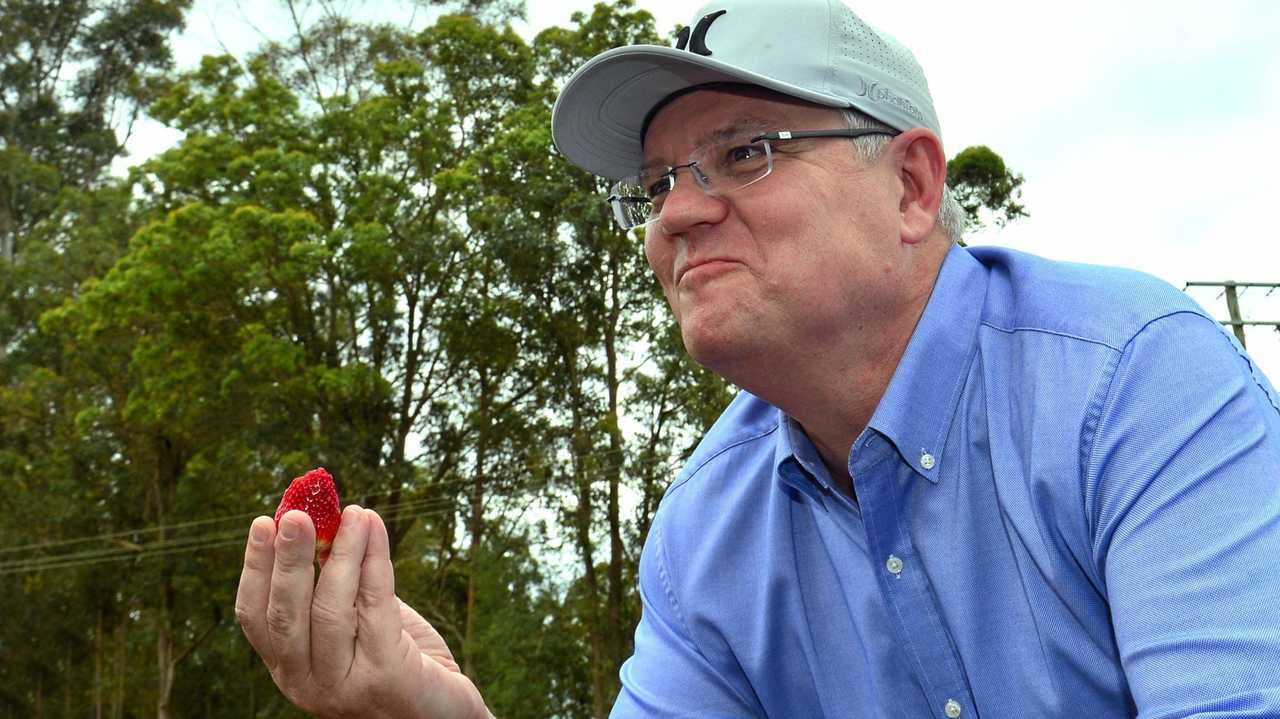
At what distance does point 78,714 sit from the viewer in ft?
100

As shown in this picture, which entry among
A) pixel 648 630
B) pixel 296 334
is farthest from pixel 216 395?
pixel 648 630

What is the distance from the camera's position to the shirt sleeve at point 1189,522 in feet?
5.65

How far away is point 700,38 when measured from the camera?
243 centimetres

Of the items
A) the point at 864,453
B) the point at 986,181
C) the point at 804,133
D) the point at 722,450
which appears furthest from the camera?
the point at 986,181

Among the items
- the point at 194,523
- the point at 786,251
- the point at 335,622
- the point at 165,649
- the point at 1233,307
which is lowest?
the point at 165,649

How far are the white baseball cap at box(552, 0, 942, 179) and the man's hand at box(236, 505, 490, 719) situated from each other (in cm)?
95

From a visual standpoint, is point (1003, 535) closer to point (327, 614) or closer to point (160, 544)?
point (327, 614)

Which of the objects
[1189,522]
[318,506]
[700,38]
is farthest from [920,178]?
[318,506]

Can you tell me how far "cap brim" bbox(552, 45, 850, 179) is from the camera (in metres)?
2.36

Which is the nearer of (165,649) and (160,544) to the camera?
(160,544)

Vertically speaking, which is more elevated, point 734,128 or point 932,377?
point 734,128

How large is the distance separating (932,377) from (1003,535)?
0.31 m

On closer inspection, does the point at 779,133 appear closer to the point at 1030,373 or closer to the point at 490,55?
the point at 1030,373

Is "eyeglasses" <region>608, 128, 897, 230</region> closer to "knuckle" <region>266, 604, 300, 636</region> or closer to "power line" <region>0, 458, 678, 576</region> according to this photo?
"knuckle" <region>266, 604, 300, 636</region>
